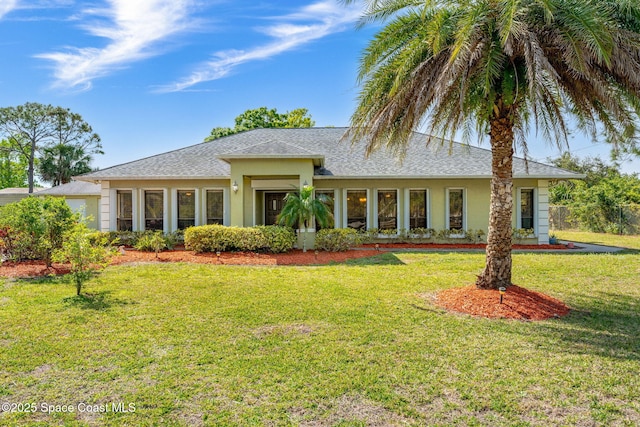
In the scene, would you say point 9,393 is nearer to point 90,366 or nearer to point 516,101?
point 90,366

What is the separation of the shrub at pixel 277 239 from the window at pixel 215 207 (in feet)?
12.2

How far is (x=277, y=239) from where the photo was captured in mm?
12859

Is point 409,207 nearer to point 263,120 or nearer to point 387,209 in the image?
point 387,209

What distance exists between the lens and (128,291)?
292 inches

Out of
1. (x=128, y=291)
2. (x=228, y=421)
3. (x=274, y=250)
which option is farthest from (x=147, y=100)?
(x=228, y=421)

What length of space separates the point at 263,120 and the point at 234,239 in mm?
24733

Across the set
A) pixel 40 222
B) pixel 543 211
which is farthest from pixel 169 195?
pixel 543 211

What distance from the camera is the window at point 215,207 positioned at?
16.0m

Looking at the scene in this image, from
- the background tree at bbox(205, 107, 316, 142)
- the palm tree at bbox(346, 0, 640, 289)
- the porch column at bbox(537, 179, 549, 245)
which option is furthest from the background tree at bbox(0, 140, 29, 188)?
the porch column at bbox(537, 179, 549, 245)

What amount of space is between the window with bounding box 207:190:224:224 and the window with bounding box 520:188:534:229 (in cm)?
1339

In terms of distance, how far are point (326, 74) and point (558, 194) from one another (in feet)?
94.7

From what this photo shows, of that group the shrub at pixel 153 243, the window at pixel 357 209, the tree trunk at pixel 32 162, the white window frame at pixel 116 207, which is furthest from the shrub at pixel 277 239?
the tree trunk at pixel 32 162

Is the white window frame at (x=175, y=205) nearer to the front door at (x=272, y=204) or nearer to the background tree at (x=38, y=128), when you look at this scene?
the front door at (x=272, y=204)

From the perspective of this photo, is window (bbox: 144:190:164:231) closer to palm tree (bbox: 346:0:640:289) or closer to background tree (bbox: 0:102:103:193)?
palm tree (bbox: 346:0:640:289)
